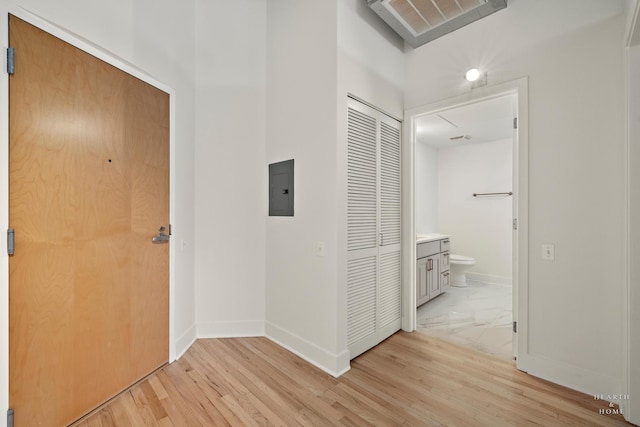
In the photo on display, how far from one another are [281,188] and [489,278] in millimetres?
4391

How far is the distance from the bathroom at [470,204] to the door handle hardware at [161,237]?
278 cm

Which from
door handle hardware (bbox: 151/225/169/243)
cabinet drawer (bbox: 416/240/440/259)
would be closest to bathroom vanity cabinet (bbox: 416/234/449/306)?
cabinet drawer (bbox: 416/240/440/259)

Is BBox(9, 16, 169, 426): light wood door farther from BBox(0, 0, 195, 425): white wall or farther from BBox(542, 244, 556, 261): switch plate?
BBox(542, 244, 556, 261): switch plate

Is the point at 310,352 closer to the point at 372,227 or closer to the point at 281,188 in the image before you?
the point at 372,227

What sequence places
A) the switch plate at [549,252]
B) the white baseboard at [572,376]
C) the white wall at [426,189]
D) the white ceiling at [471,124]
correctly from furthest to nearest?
the white wall at [426,189], the white ceiling at [471,124], the switch plate at [549,252], the white baseboard at [572,376]

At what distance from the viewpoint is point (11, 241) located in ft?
4.47

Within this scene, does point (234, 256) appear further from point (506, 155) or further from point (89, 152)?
point (506, 155)

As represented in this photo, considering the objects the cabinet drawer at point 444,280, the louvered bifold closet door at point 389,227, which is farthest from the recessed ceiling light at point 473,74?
the cabinet drawer at point 444,280

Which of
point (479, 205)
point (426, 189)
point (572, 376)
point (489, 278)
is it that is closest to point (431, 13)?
point (572, 376)

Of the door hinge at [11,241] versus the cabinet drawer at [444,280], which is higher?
the door hinge at [11,241]

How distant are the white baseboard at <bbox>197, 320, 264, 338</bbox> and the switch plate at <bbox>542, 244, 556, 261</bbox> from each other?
2.52 m

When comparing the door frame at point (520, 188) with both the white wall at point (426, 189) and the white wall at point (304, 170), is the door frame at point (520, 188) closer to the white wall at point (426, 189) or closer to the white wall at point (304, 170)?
the white wall at point (304, 170)

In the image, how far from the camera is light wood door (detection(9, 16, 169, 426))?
141 cm

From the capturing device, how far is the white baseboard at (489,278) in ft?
15.7
